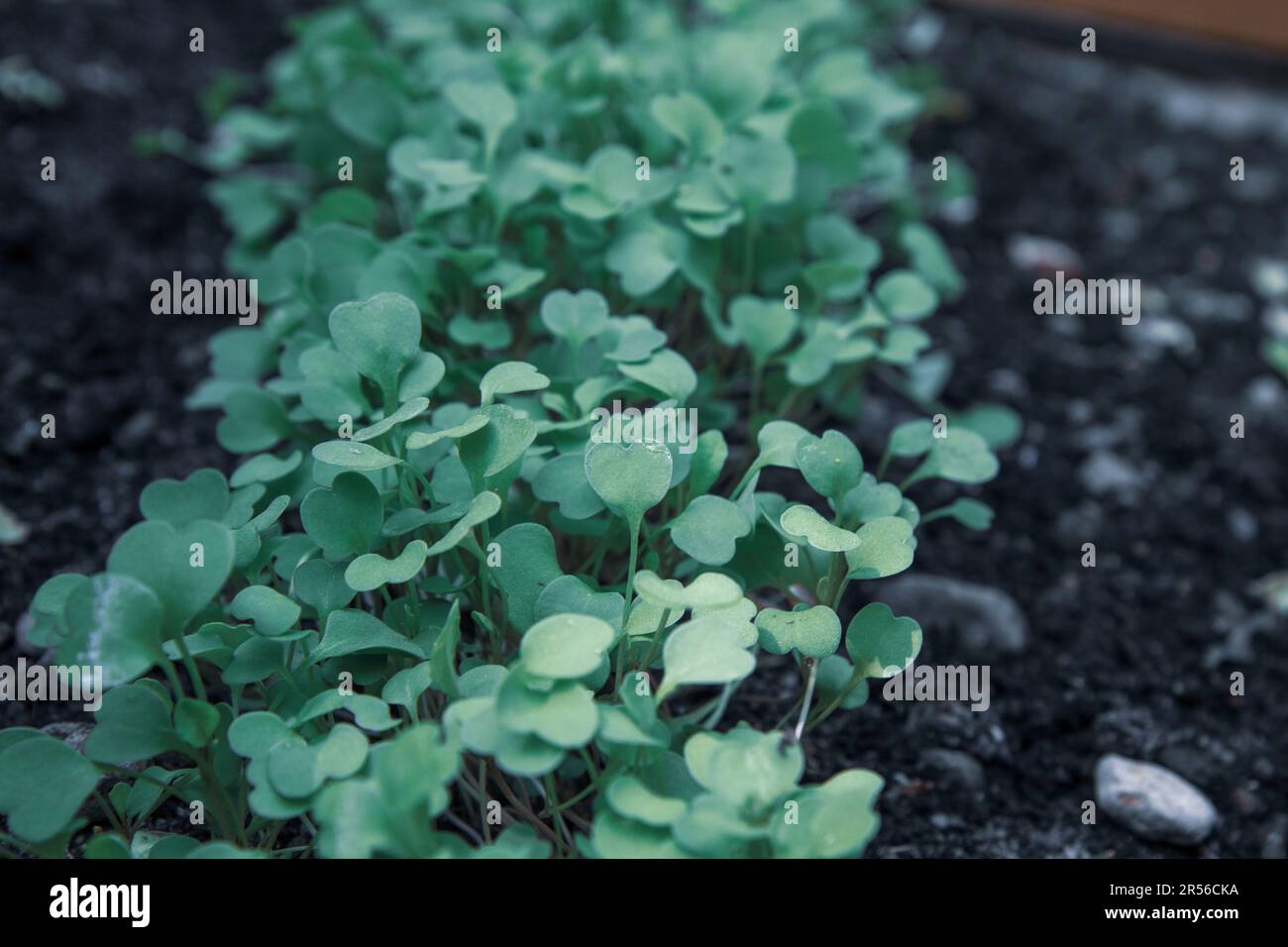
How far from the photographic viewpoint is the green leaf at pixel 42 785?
2.82 feet

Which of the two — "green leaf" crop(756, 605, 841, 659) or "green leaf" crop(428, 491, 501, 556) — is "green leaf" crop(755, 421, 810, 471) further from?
"green leaf" crop(428, 491, 501, 556)

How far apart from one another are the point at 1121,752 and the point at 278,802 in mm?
957

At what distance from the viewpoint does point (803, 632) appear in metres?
0.93

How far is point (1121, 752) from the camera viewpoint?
1.33 m

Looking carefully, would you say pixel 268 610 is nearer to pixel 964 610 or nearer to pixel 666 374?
pixel 666 374

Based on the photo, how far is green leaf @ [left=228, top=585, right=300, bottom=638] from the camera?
94 cm

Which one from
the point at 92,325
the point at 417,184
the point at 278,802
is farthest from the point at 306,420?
the point at 92,325
